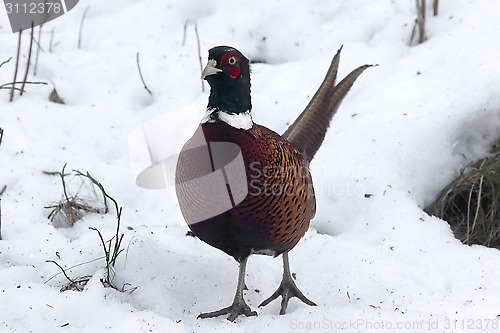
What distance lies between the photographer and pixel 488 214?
3.01 m

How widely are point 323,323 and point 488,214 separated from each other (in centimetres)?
131

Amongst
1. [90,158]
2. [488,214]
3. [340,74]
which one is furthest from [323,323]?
[340,74]

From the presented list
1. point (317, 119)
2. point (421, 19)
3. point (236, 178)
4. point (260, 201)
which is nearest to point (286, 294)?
point (260, 201)

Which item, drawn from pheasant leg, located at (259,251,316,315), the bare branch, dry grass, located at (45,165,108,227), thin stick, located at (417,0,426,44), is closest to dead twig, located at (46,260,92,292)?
dry grass, located at (45,165,108,227)

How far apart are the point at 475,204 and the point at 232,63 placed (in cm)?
168

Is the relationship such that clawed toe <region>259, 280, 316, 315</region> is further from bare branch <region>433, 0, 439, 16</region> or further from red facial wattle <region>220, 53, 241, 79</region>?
bare branch <region>433, 0, 439, 16</region>

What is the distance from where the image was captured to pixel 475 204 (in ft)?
10.1

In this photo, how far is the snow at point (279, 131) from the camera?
2.31 m

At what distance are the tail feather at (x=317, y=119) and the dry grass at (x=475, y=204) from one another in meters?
0.74

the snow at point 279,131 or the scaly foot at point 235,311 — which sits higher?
the snow at point 279,131

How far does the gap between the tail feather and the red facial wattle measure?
66 cm

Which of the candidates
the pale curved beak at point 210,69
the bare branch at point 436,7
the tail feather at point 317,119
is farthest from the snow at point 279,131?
the pale curved beak at point 210,69

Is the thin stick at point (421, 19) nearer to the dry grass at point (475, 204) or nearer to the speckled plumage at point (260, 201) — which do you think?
the dry grass at point (475, 204)

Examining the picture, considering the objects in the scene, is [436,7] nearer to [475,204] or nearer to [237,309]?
[475,204]
